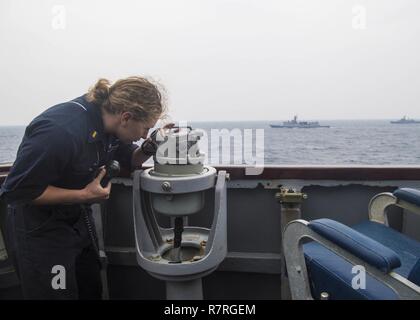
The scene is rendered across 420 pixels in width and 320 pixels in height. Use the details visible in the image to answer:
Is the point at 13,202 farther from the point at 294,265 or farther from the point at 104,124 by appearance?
the point at 294,265

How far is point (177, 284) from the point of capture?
159 cm

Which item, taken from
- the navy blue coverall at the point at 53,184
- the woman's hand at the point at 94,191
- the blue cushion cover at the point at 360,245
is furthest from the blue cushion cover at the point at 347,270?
the navy blue coverall at the point at 53,184

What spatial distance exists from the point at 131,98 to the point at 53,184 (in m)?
0.48

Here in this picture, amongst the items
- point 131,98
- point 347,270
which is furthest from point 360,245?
point 131,98

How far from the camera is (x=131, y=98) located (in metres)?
1.43

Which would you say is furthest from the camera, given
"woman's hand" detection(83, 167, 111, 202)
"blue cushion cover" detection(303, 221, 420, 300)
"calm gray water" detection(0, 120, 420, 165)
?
"calm gray water" detection(0, 120, 420, 165)

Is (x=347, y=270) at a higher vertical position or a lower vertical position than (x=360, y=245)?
lower

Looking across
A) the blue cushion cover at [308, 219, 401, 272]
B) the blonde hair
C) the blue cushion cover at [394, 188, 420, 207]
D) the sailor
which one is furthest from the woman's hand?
the blue cushion cover at [394, 188, 420, 207]

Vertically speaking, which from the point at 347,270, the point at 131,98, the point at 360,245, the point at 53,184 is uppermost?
the point at 131,98

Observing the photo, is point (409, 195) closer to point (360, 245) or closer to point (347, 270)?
point (347, 270)

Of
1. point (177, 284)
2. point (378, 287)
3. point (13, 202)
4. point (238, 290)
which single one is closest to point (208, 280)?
point (238, 290)

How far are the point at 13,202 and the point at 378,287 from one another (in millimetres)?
1398

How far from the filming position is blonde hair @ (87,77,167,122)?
143 cm

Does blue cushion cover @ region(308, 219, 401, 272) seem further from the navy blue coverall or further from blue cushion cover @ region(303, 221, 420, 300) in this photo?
the navy blue coverall
